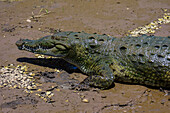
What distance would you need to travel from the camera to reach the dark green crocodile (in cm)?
475

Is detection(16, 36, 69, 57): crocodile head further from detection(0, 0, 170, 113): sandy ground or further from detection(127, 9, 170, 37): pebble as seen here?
detection(127, 9, 170, 37): pebble

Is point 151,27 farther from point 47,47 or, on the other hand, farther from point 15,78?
point 15,78

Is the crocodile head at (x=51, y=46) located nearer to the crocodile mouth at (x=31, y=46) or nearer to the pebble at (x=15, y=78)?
the crocodile mouth at (x=31, y=46)

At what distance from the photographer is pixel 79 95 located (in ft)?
15.0

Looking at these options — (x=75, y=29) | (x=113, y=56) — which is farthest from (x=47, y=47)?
(x=75, y=29)

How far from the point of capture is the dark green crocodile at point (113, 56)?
15.6ft

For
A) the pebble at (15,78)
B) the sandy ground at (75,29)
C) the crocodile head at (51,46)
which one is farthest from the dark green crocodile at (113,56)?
the pebble at (15,78)

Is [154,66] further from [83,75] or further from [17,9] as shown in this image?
[17,9]

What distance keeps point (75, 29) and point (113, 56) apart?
9.78 ft

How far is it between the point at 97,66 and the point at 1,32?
391cm

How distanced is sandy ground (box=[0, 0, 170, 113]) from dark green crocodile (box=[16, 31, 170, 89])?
0.24 meters

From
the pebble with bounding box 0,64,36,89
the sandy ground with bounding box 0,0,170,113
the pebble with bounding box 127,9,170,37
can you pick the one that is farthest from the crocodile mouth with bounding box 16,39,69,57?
the pebble with bounding box 127,9,170,37

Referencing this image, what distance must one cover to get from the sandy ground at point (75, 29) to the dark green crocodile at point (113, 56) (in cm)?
24

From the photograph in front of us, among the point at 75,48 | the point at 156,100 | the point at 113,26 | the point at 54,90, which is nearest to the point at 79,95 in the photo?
the point at 54,90
